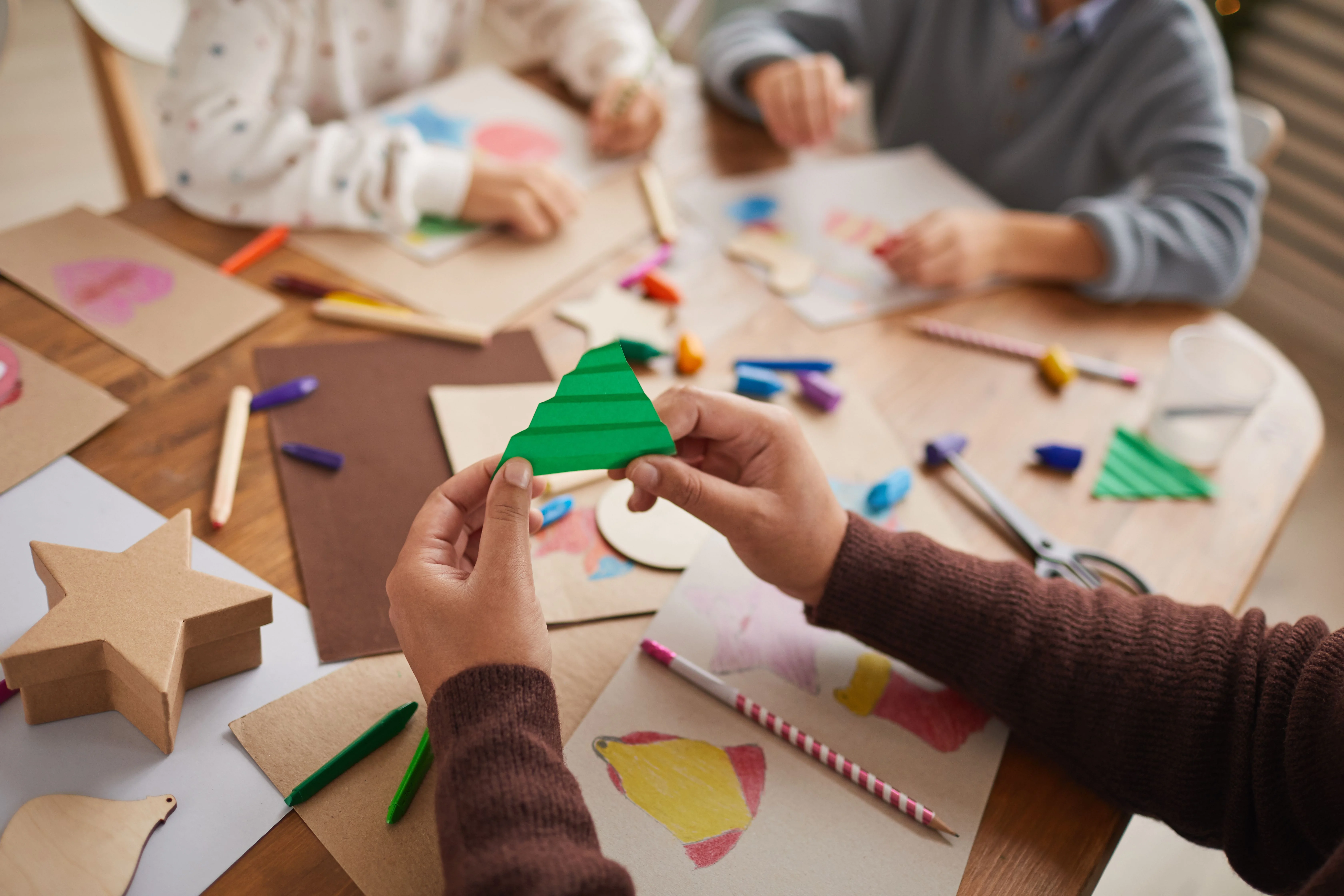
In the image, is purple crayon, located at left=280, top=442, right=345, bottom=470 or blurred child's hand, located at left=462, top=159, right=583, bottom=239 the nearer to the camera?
purple crayon, located at left=280, top=442, right=345, bottom=470

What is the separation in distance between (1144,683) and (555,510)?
442 millimetres

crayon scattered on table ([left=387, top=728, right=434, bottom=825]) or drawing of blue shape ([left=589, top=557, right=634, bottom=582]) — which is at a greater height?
crayon scattered on table ([left=387, top=728, right=434, bottom=825])

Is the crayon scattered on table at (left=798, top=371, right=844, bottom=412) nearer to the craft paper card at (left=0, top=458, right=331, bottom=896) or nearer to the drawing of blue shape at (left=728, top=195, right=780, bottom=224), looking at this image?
the drawing of blue shape at (left=728, top=195, right=780, bottom=224)

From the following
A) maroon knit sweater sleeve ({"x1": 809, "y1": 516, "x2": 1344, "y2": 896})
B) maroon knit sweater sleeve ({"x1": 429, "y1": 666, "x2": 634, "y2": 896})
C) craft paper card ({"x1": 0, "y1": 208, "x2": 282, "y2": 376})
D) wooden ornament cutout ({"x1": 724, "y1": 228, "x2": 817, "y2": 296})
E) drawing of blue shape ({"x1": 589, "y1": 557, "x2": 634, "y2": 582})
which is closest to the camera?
maroon knit sweater sleeve ({"x1": 429, "y1": 666, "x2": 634, "y2": 896})

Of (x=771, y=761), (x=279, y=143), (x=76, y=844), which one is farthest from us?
(x=279, y=143)

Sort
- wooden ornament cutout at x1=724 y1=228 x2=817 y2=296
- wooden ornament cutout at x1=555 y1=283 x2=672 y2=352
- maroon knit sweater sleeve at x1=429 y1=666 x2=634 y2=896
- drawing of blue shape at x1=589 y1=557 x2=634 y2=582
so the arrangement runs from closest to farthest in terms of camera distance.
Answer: maroon knit sweater sleeve at x1=429 y1=666 x2=634 y2=896
drawing of blue shape at x1=589 y1=557 x2=634 y2=582
wooden ornament cutout at x1=555 y1=283 x2=672 y2=352
wooden ornament cutout at x1=724 y1=228 x2=817 y2=296

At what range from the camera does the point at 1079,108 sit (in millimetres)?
1267

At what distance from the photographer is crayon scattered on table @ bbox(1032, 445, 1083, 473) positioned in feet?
2.71

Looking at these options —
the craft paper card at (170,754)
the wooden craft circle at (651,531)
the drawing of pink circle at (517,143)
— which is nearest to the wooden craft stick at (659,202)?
the drawing of pink circle at (517,143)

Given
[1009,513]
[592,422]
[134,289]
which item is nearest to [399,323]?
[134,289]

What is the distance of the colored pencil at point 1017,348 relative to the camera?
37.5 inches

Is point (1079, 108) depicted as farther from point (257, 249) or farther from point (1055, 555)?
point (257, 249)

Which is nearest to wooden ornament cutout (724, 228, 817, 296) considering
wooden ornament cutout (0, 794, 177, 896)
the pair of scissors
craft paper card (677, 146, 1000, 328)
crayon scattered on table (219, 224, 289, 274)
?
craft paper card (677, 146, 1000, 328)

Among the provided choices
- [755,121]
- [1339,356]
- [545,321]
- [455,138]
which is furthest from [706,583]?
[1339,356]
